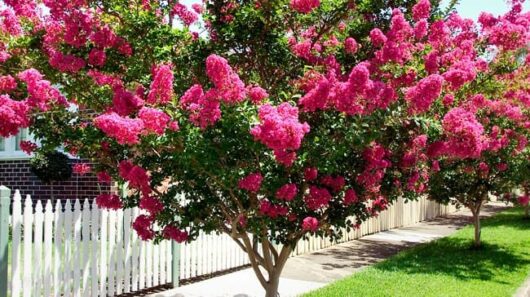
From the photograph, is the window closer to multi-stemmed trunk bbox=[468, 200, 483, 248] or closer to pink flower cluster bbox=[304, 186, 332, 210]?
pink flower cluster bbox=[304, 186, 332, 210]

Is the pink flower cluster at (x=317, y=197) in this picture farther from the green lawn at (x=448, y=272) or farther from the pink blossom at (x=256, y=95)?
the green lawn at (x=448, y=272)

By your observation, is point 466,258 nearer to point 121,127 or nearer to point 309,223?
point 309,223

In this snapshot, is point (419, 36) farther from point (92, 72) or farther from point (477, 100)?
point (92, 72)

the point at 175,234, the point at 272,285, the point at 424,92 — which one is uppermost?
the point at 424,92

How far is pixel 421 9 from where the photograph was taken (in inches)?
183

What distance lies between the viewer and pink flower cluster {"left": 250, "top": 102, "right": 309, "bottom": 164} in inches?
125

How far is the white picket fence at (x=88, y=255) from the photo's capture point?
569 centimetres

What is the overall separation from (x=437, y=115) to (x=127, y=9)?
3.04 m

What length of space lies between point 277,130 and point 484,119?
19.3 feet

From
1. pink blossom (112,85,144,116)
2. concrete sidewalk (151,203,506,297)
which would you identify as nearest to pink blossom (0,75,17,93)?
pink blossom (112,85,144,116)

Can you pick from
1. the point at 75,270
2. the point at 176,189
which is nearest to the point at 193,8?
the point at 176,189

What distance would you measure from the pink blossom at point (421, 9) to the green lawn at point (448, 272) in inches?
151

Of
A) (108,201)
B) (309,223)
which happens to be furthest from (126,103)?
(309,223)

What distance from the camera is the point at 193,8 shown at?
545 cm
